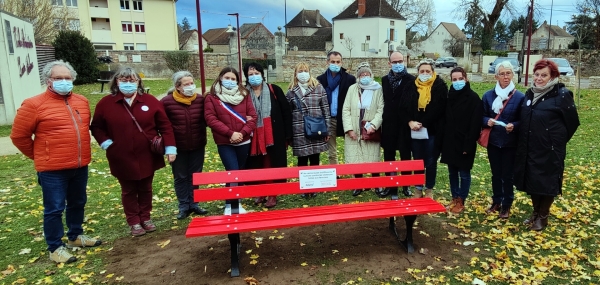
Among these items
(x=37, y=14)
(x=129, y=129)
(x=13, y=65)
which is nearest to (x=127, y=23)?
(x=37, y=14)

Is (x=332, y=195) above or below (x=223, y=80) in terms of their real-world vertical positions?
below

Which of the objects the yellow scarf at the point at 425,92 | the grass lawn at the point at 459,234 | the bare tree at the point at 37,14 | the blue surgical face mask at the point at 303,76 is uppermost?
the bare tree at the point at 37,14

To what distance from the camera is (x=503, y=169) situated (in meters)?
4.64

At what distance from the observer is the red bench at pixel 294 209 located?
3.50 meters

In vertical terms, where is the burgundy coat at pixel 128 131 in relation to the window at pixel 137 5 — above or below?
below

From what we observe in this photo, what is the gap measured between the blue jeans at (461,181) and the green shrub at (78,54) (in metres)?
23.0

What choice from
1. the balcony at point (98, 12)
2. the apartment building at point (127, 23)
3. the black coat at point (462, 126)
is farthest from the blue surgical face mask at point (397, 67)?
the balcony at point (98, 12)

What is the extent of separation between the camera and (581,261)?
3795 millimetres

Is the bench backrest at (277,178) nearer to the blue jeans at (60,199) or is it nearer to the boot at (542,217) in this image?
the blue jeans at (60,199)

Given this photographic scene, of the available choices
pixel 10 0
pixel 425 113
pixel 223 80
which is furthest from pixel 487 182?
pixel 10 0

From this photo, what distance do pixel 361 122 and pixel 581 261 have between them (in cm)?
275

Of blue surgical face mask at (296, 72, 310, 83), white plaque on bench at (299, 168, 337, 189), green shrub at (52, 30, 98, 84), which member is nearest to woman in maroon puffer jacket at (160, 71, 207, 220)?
blue surgical face mask at (296, 72, 310, 83)

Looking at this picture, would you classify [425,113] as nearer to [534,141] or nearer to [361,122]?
[361,122]

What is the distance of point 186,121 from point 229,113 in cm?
49
